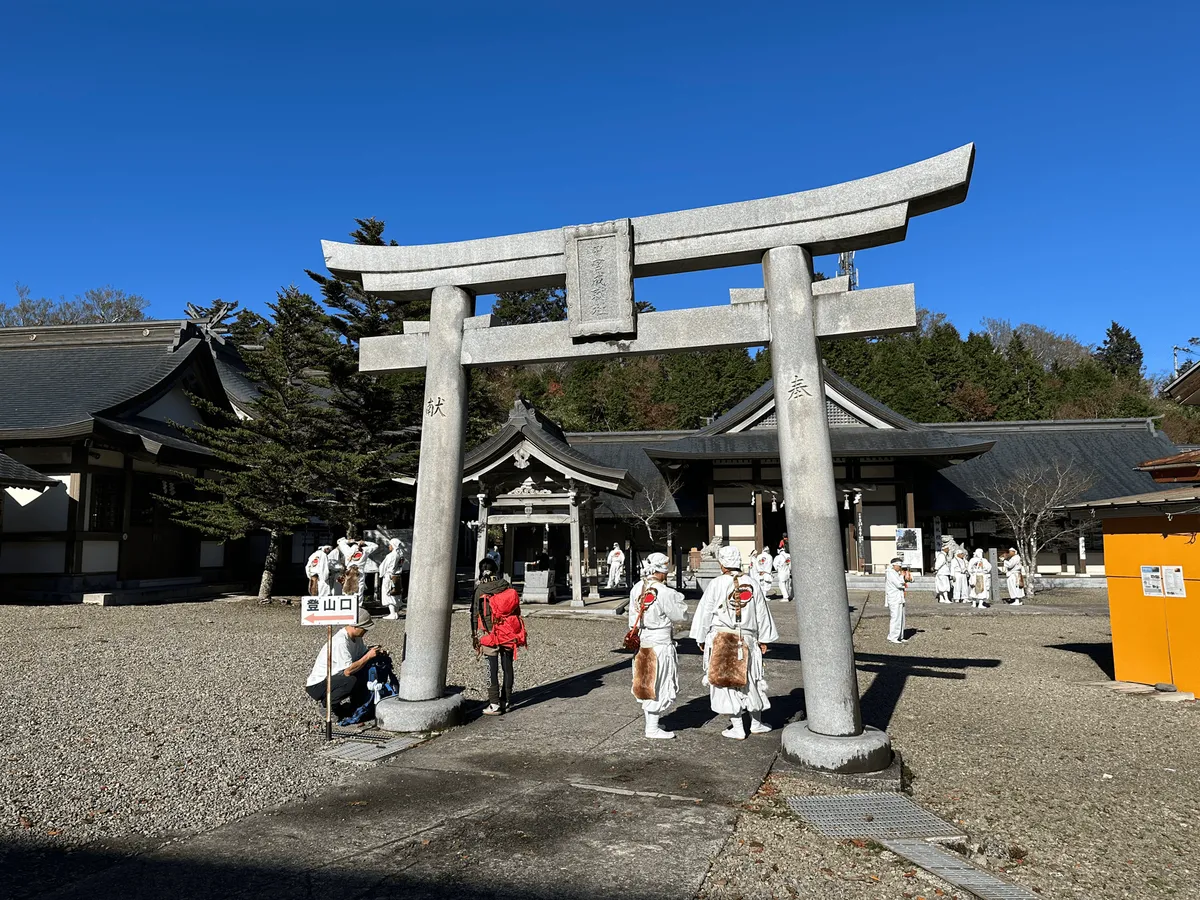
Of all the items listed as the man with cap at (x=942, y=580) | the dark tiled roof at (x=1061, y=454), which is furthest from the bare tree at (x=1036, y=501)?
the man with cap at (x=942, y=580)

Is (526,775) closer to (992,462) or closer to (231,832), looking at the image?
(231,832)

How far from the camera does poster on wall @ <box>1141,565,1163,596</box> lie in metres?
8.12

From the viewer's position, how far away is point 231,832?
4.10 meters

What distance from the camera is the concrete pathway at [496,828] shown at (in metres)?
3.45

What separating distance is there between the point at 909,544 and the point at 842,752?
1869 cm

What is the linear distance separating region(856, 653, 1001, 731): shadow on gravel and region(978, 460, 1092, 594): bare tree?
13.2 m

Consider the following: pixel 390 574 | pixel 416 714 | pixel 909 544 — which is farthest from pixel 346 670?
pixel 909 544

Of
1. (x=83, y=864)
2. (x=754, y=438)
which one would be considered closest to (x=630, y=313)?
(x=83, y=864)

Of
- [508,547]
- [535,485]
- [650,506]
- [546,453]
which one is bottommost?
[508,547]

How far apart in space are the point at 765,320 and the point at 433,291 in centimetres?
310

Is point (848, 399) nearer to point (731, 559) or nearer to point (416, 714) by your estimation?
point (731, 559)

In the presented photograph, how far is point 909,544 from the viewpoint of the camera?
22172 mm

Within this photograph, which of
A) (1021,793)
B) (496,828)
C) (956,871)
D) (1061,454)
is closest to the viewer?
(956,871)

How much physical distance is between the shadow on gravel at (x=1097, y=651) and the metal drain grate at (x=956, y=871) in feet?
22.4
